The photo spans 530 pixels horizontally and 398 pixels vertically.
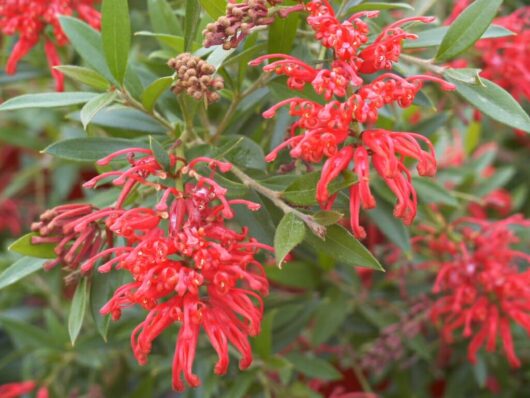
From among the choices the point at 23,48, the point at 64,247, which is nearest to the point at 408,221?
the point at 64,247

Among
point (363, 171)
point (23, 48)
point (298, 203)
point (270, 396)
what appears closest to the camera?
point (363, 171)

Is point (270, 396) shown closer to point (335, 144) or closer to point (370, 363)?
point (370, 363)

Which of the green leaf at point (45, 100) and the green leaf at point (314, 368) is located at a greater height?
the green leaf at point (45, 100)

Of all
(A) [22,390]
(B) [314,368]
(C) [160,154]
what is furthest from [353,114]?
(A) [22,390]

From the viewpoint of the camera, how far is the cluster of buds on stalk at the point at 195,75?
112 cm

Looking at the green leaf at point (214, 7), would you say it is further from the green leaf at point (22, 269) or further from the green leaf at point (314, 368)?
the green leaf at point (314, 368)

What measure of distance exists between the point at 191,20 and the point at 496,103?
0.49 m

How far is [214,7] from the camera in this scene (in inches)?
48.3

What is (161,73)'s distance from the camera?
156 centimetres

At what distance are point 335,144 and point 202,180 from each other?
0.19 m

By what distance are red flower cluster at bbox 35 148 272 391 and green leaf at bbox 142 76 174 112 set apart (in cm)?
12

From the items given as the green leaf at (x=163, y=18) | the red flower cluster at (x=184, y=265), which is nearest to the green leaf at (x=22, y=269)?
the red flower cluster at (x=184, y=265)

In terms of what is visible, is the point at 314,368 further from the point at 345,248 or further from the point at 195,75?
the point at 195,75

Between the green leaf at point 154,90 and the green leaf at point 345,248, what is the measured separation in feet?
1.08
